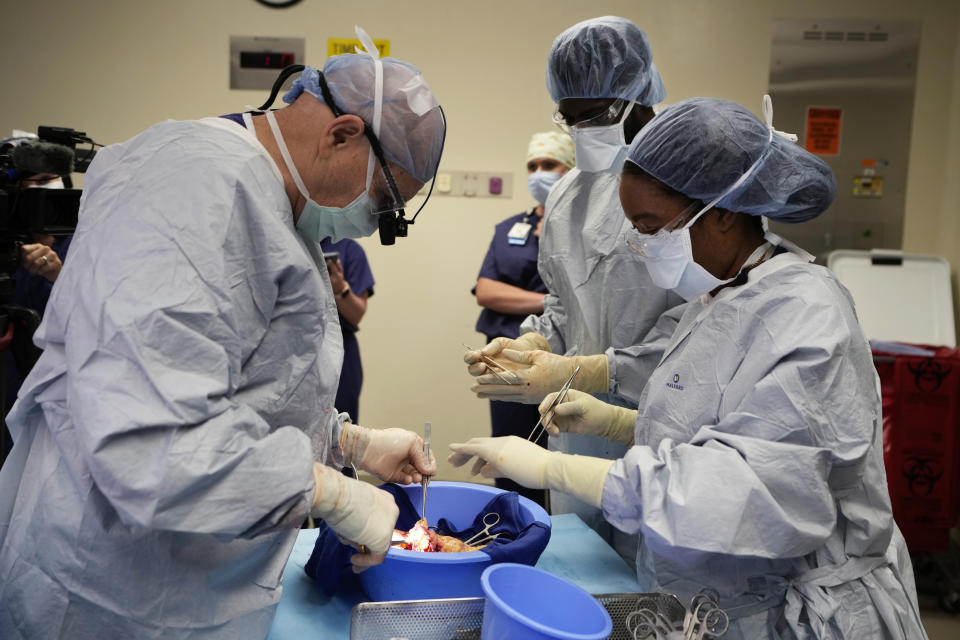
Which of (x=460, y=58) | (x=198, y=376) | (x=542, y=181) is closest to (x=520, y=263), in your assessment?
(x=542, y=181)

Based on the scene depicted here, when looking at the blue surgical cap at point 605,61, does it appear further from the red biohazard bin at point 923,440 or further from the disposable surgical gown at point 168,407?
the red biohazard bin at point 923,440

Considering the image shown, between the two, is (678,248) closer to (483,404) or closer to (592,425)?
(592,425)

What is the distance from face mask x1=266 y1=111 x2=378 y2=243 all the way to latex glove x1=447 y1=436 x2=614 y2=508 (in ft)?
1.40

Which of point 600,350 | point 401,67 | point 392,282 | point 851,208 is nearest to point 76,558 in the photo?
point 401,67

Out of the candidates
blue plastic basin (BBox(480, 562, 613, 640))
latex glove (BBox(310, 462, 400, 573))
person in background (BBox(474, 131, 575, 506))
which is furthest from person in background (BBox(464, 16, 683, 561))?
person in background (BBox(474, 131, 575, 506))

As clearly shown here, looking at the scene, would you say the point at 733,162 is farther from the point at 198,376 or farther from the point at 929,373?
the point at 929,373

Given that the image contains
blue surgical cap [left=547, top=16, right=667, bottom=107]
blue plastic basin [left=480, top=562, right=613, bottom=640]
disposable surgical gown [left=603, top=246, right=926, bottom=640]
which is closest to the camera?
blue plastic basin [left=480, top=562, right=613, bottom=640]

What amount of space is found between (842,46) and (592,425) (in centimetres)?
315

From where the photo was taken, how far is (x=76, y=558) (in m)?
0.88

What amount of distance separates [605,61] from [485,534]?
3.56 feet

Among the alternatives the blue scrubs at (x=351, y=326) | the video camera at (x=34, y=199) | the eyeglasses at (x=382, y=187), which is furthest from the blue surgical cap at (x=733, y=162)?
the blue scrubs at (x=351, y=326)

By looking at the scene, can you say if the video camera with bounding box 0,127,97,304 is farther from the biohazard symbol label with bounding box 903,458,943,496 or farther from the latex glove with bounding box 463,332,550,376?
the biohazard symbol label with bounding box 903,458,943,496

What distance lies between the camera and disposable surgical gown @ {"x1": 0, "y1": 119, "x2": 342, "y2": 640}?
77 centimetres

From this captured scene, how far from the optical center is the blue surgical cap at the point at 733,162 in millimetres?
1197
